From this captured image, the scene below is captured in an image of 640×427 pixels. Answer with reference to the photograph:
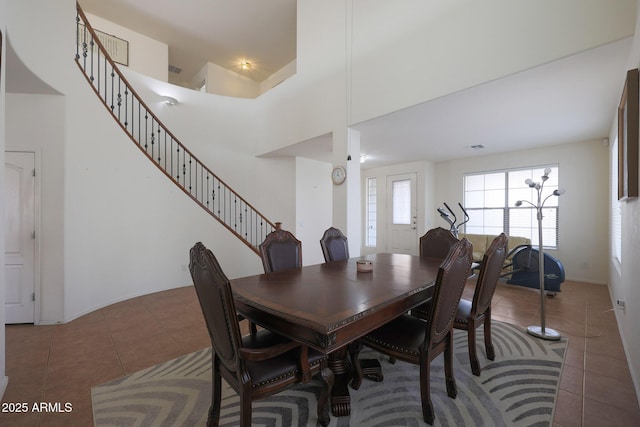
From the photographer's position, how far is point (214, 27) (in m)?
5.73

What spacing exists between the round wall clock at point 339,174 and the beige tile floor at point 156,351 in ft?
8.23

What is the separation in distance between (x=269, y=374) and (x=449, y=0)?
3662 millimetres

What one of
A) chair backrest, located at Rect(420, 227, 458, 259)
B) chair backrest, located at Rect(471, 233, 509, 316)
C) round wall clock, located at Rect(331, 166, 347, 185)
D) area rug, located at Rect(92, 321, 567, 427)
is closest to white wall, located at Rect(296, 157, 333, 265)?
round wall clock, located at Rect(331, 166, 347, 185)

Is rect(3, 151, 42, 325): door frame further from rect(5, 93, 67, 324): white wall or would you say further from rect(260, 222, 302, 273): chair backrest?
rect(260, 222, 302, 273): chair backrest

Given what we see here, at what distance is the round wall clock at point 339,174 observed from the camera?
400 centimetres

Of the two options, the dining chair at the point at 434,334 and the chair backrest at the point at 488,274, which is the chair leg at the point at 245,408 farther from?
the chair backrest at the point at 488,274

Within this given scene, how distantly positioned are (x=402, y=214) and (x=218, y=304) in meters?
6.08

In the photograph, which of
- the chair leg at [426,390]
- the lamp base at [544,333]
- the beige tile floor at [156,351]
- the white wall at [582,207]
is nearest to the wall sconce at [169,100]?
the beige tile floor at [156,351]

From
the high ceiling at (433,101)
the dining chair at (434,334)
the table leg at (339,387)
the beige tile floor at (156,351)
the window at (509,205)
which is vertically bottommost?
the beige tile floor at (156,351)

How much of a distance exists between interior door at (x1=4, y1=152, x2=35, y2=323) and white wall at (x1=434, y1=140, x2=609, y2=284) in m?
7.37

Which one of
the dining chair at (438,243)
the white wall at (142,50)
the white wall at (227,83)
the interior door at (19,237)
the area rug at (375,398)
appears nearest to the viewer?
the area rug at (375,398)

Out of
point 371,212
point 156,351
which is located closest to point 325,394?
point 156,351

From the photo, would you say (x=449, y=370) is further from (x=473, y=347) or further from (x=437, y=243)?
(x=437, y=243)

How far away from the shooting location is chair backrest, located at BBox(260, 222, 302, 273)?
8.15ft
